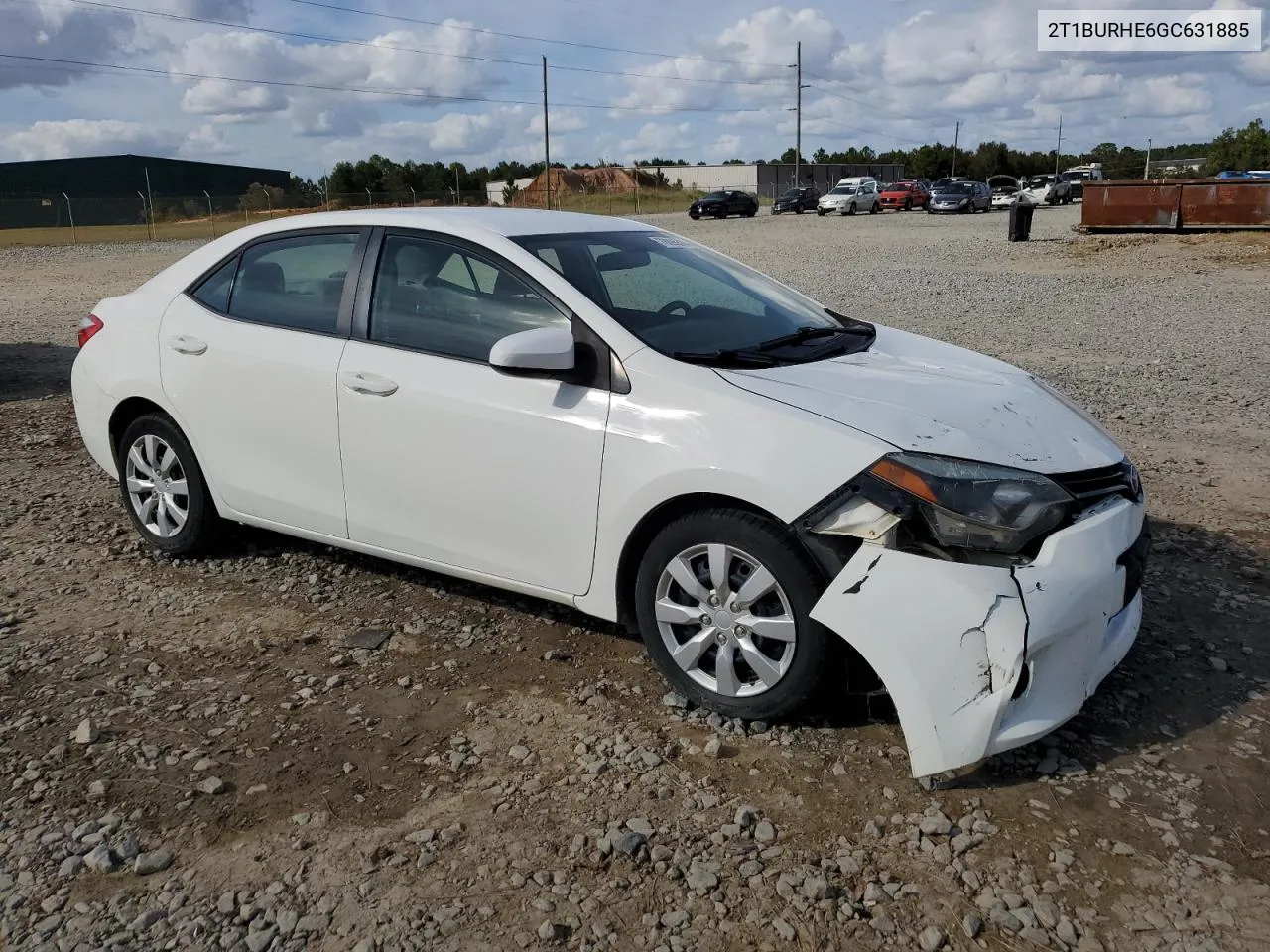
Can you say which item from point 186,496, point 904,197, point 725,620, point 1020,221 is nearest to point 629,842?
point 725,620

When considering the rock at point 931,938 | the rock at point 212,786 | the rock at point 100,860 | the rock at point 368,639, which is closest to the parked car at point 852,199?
the rock at point 368,639

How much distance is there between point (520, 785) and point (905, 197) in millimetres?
50827

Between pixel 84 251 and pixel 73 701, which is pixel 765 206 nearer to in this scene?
pixel 84 251

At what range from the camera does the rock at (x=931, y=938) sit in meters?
2.58

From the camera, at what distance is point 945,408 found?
349cm

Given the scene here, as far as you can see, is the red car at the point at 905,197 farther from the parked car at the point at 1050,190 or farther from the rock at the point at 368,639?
the rock at the point at 368,639

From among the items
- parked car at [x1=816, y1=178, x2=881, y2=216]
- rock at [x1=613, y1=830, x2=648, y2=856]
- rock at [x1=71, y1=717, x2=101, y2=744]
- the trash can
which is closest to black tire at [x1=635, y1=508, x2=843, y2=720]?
rock at [x1=613, y1=830, x2=648, y2=856]

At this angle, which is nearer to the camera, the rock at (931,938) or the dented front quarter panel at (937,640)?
the rock at (931,938)

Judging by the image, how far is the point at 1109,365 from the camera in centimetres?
974

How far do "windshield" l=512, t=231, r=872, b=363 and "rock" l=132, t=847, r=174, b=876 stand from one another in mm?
2176

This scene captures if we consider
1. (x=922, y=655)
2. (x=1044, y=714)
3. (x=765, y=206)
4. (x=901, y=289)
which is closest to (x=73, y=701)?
(x=922, y=655)

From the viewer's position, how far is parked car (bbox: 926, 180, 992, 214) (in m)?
46.3

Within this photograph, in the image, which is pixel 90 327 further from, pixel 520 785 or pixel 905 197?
pixel 905 197

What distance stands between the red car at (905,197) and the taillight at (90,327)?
1877 inches
